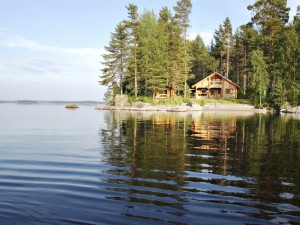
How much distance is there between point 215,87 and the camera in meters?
80.8

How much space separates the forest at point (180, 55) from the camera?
62906 mm

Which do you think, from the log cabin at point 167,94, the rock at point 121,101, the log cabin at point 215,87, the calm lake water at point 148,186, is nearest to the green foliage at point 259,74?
the log cabin at point 215,87

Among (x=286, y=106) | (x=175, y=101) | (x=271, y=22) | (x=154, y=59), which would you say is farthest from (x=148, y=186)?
(x=271, y=22)

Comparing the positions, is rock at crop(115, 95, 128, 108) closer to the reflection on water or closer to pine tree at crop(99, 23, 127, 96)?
pine tree at crop(99, 23, 127, 96)

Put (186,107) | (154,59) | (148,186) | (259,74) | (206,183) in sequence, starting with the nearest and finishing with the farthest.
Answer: (148,186), (206,183), (186,107), (259,74), (154,59)

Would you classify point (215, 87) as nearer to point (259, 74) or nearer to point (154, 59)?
point (259, 74)

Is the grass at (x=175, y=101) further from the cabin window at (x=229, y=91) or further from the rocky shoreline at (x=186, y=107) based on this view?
the cabin window at (x=229, y=91)

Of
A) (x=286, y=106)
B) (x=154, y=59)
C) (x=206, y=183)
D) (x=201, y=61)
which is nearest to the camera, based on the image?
(x=206, y=183)

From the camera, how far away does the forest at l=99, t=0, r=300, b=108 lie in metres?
62.9

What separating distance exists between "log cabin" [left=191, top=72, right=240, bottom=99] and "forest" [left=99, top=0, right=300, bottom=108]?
3.67 meters

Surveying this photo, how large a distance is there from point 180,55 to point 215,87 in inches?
595

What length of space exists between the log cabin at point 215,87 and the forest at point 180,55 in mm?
3671

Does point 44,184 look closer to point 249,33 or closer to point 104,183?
point 104,183

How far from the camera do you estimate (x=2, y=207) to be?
6160mm
